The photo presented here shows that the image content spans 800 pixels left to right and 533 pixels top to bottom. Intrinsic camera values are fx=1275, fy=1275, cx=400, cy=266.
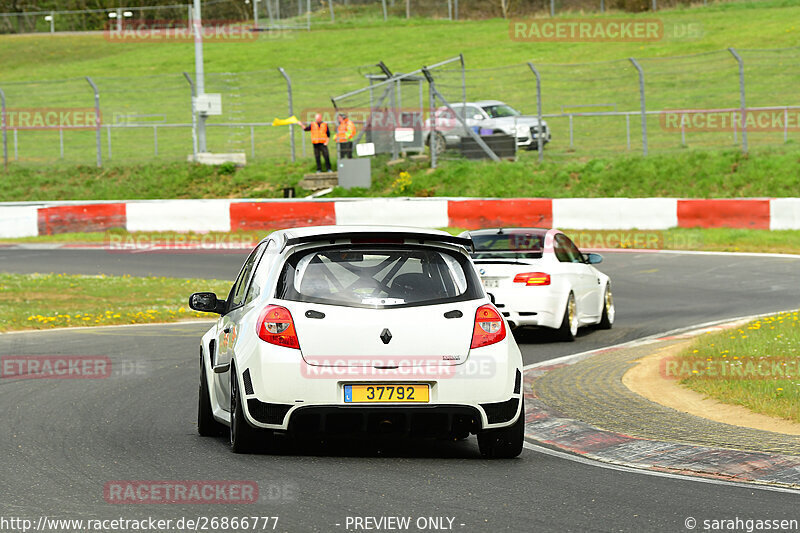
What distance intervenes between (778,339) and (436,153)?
22641mm

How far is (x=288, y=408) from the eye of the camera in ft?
24.8

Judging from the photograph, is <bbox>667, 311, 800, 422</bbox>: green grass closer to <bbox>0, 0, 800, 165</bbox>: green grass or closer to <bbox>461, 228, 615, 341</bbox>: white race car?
<bbox>461, 228, 615, 341</bbox>: white race car

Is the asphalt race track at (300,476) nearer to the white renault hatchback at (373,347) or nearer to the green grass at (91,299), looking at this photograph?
the white renault hatchback at (373,347)

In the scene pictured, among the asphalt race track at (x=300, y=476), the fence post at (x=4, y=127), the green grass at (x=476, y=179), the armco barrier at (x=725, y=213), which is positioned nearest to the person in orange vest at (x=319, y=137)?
the green grass at (x=476, y=179)

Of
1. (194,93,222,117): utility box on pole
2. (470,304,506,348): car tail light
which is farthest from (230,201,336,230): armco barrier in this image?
(470,304,506,348): car tail light

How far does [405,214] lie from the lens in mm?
29484

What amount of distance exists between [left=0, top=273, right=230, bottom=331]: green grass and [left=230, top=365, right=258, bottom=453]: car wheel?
30.3 ft

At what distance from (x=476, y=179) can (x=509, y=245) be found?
17.9 metres

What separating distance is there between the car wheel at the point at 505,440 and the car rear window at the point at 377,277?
0.84 metres

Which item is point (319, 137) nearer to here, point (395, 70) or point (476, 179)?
Answer: point (476, 179)

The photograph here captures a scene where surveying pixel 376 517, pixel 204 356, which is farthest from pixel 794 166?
pixel 376 517

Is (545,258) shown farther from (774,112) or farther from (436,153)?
(774,112)

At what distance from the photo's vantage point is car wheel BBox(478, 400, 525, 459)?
7.94 metres

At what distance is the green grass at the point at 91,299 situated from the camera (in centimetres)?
1730
